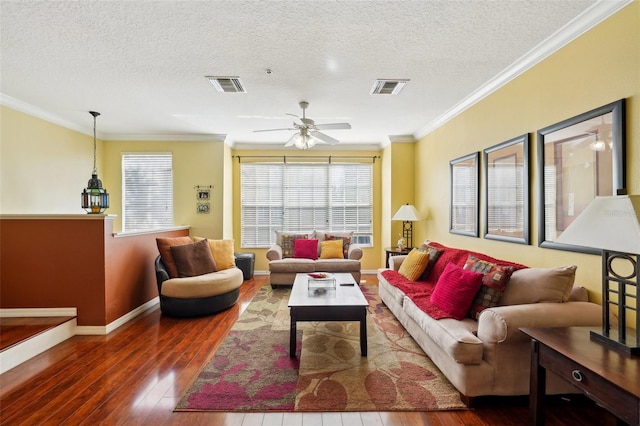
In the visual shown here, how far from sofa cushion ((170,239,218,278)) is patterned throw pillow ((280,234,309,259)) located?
5.45ft

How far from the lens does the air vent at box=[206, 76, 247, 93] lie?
3.28m

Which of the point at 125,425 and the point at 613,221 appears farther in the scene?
the point at 125,425

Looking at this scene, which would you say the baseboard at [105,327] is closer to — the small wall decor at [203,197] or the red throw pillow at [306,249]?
the small wall decor at [203,197]

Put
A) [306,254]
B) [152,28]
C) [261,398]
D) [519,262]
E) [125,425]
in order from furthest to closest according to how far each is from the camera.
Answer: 1. [306,254]
2. [519,262]
3. [152,28]
4. [261,398]
5. [125,425]

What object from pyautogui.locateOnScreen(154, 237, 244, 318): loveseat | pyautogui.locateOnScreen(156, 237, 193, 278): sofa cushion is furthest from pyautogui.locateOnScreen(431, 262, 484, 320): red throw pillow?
pyautogui.locateOnScreen(156, 237, 193, 278): sofa cushion

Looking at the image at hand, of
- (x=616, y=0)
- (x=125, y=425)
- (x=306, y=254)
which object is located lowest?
(x=125, y=425)

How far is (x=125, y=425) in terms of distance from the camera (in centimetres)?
195

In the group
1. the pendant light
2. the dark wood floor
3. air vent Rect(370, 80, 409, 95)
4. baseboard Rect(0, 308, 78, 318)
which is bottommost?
the dark wood floor

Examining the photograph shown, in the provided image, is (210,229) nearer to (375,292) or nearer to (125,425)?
(375,292)

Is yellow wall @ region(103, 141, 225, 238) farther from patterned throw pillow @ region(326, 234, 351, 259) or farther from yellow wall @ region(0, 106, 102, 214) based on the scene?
patterned throw pillow @ region(326, 234, 351, 259)

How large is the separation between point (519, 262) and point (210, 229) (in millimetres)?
5065

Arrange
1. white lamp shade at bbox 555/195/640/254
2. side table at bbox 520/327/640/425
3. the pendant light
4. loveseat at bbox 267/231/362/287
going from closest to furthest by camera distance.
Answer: side table at bbox 520/327/640/425
white lamp shade at bbox 555/195/640/254
the pendant light
loveseat at bbox 267/231/362/287

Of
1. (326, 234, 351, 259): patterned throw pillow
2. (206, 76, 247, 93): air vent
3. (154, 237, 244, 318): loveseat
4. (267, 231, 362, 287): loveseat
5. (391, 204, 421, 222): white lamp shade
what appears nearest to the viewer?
(206, 76, 247, 93): air vent

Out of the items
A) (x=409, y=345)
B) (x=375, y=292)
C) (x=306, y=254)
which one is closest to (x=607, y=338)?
(x=409, y=345)
